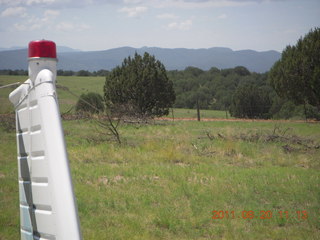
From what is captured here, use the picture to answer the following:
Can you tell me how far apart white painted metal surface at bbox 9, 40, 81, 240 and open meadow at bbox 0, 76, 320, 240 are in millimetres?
647

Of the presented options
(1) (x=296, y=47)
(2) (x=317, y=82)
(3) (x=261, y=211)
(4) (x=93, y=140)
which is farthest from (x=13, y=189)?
(1) (x=296, y=47)

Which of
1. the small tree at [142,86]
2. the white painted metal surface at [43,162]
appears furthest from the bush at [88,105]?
the small tree at [142,86]

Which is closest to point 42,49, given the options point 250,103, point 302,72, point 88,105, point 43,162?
point 43,162

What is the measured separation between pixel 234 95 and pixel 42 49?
5269cm

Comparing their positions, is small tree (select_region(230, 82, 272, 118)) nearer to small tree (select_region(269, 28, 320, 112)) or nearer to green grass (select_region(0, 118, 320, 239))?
small tree (select_region(269, 28, 320, 112))

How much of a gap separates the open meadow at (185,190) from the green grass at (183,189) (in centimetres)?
1

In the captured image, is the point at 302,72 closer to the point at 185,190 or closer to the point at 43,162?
the point at 185,190

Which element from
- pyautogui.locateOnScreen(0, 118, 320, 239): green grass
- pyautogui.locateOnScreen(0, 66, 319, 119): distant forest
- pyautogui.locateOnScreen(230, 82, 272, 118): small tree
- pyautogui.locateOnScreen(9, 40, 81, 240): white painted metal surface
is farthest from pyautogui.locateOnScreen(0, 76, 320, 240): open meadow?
pyautogui.locateOnScreen(230, 82, 272, 118): small tree

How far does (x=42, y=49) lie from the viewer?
143 centimetres

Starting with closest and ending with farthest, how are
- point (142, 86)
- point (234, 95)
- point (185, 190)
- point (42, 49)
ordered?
point (42, 49) → point (185, 190) → point (142, 86) → point (234, 95)

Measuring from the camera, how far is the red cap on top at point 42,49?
1.42 metres

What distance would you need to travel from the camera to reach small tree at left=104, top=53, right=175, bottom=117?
99.0 ft

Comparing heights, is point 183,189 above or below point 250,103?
above

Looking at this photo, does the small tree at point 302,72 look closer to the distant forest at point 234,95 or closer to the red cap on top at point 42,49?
the distant forest at point 234,95
